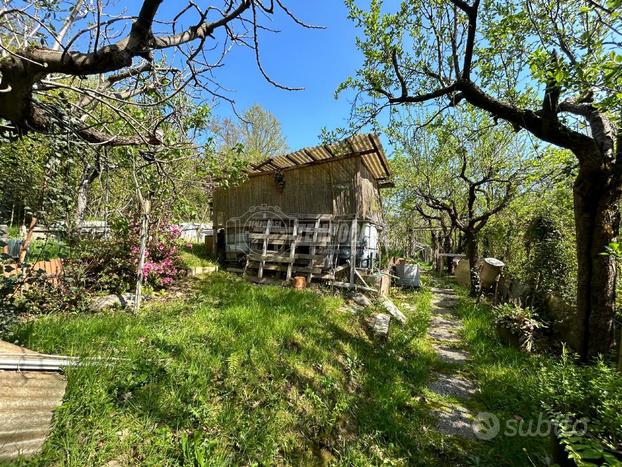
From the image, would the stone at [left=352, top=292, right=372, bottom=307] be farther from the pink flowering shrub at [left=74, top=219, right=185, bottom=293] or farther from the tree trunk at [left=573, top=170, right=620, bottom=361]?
the pink flowering shrub at [left=74, top=219, right=185, bottom=293]

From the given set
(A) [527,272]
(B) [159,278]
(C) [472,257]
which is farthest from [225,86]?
(C) [472,257]

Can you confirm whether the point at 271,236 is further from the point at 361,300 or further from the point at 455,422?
the point at 455,422

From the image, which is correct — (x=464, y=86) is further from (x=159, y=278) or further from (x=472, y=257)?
(x=472, y=257)

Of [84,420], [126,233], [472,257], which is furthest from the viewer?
[472,257]

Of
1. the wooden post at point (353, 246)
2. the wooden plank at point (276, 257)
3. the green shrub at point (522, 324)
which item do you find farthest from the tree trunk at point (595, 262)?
the wooden plank at point (276, 257)

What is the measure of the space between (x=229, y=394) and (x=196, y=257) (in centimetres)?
775

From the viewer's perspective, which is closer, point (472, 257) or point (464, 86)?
point (464, 86)

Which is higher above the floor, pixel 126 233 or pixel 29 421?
pixel 126 233

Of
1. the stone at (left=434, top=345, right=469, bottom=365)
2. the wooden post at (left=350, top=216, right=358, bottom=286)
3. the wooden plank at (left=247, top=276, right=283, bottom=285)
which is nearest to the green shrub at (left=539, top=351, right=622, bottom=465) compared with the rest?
the stone at (left=434, top=345, right=469, bottom=365)

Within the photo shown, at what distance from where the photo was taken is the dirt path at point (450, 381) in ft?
9.49

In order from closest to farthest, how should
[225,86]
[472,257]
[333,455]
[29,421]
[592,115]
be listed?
[29,421] < [333,455] < [225,86] < [592,115] < [472,257]

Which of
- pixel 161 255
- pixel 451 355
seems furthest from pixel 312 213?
pixel 451 355

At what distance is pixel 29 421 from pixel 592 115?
691 centimetres

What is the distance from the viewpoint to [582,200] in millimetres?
3611
